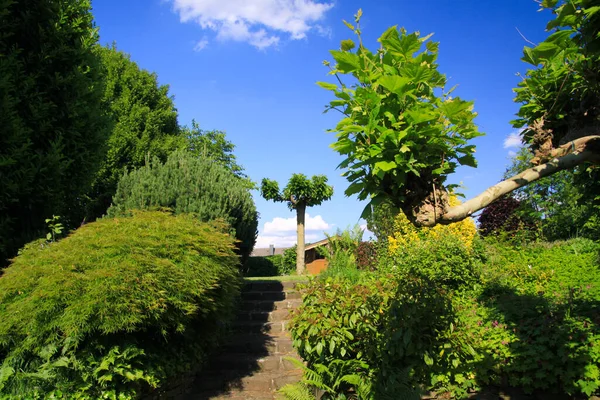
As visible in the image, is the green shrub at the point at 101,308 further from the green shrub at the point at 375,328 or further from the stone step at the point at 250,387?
the green shrub at the point at 375,328

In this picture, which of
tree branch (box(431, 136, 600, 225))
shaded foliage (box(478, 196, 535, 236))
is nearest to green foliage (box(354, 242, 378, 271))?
shaded foliage (box(478, 196, 535, 236))

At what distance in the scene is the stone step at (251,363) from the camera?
6886 millimetres

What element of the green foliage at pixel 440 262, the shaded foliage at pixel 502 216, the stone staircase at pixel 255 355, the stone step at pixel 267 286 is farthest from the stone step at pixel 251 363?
the shaded foliage at pixel 502 216

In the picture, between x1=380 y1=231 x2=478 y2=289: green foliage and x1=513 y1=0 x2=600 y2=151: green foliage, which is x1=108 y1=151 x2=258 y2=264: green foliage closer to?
x1=380 y1=231 x2=478 y2=289: green foliage

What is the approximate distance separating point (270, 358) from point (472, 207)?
553 cm

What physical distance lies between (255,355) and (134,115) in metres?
9.70

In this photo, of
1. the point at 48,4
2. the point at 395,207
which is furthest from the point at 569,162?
the point at 48,4

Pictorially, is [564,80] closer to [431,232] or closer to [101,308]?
[101,308]

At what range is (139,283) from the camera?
4.59m

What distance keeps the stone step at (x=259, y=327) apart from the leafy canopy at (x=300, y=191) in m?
7.93

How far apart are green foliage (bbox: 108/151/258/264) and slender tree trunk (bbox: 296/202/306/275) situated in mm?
7880

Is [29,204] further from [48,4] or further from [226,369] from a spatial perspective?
[226,369]

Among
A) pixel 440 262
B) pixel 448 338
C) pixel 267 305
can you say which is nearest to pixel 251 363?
pixel 267 305

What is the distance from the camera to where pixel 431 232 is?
32.4 feet
